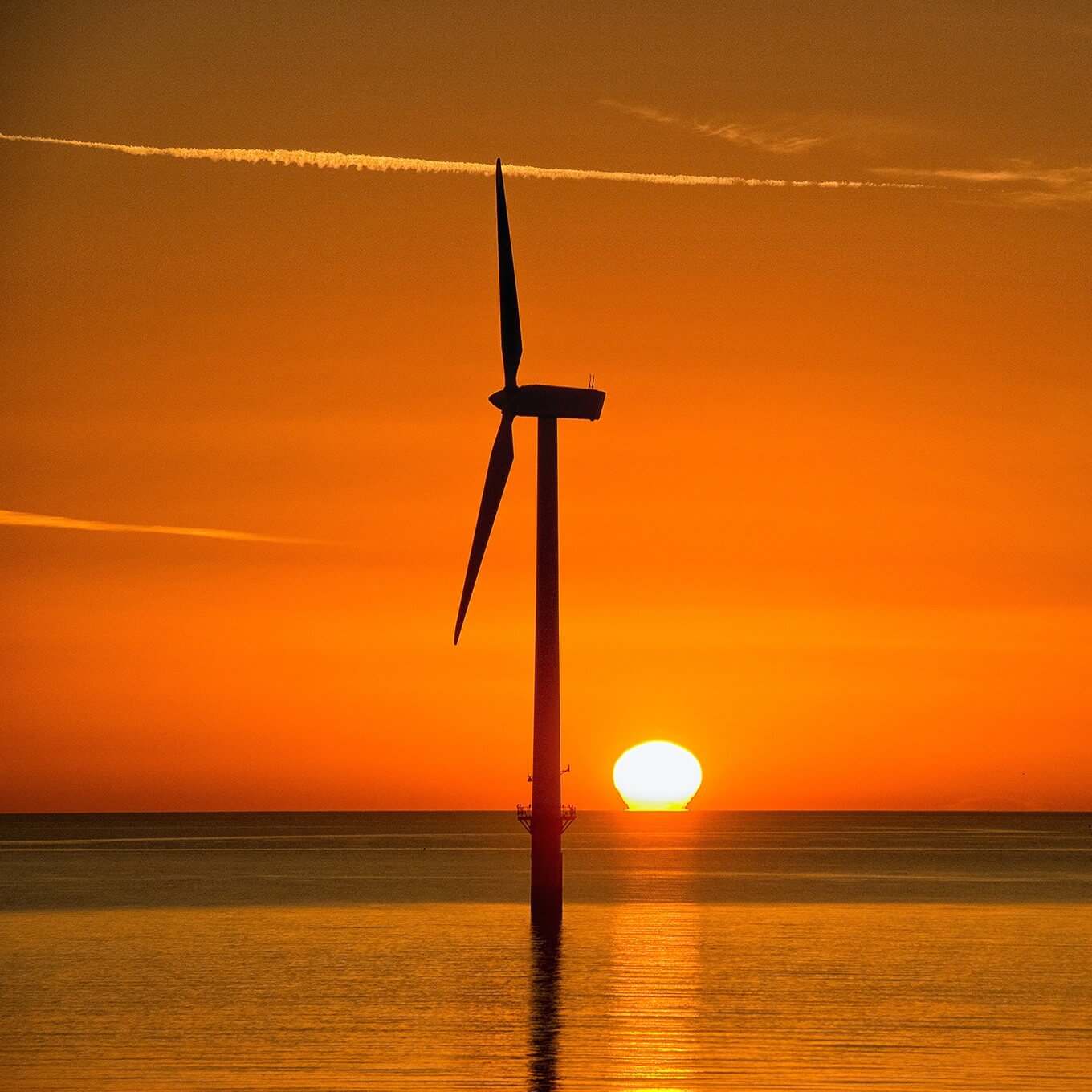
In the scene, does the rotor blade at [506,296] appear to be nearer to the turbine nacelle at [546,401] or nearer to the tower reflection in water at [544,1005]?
the turbine nacelle at [546,401]

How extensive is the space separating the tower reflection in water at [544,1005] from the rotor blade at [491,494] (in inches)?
680

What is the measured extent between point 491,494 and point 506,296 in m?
11.9

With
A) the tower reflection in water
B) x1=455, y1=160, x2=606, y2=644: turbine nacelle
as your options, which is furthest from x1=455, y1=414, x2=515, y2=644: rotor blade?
the tower reflection in water

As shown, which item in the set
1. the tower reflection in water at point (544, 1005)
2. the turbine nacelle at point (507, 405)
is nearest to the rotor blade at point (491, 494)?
the turbine nacelle at point (507, 405)

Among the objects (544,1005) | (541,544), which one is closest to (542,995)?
(544,1005)

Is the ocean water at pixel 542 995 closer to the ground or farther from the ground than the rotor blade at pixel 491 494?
closer to the ground

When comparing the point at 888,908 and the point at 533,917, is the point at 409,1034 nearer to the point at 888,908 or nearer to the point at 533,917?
the point at 533,917

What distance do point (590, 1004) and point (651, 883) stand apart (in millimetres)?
103180

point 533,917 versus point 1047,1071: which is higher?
point 533,917

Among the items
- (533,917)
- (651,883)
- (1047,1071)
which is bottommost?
(1047,1071)

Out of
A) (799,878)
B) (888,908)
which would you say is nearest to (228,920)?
(888,908)

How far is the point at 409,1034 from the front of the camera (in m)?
57.5

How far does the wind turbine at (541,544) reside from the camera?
90.6 metres

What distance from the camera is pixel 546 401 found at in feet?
313
